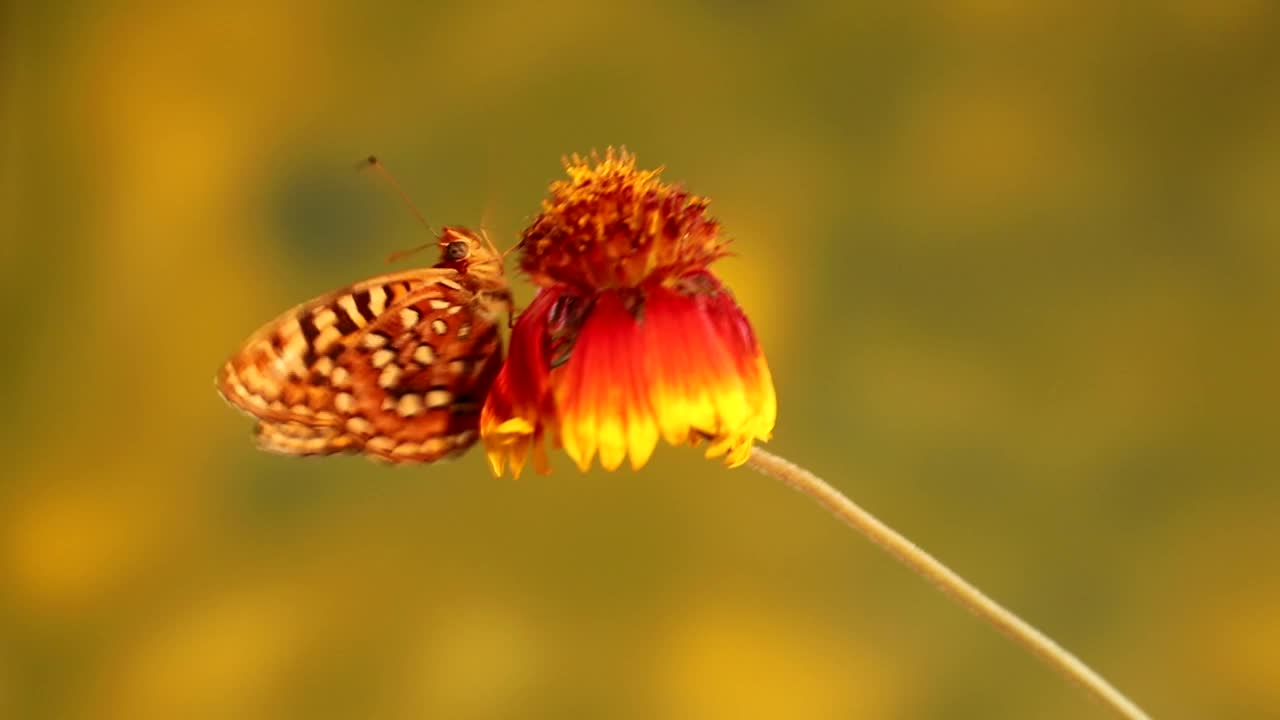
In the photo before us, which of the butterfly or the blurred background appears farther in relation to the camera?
the blurred background

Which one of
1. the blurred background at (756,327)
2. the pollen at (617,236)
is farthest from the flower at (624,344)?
the blurred background at (756,327)

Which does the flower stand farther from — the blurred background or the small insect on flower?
the blurred background

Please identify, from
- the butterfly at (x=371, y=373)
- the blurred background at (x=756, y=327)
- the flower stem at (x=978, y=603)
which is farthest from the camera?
the blurred background at (x=756, y=327)

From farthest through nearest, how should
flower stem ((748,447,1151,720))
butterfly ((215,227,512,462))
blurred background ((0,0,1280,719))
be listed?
blurred background ((0,0,1280,719)) → butterfly ((215,227,512,462)) → flower stem ((748,447,1151,720))

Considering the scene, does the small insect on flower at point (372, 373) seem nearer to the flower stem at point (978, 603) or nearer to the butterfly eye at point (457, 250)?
the butterfly eye at point (457, 250)

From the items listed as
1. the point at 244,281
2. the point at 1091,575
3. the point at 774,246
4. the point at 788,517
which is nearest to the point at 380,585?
the point at 244,281

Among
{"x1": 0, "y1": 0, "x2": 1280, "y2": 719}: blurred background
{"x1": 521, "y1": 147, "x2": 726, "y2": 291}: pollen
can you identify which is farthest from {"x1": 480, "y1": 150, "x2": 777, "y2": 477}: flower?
{"x1": 0, "y1": 0, "x2": 1280, "y2": 719}: blurred background
